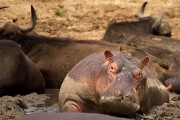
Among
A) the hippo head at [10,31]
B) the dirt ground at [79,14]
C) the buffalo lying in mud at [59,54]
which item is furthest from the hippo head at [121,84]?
the dirt ground at [79,14]

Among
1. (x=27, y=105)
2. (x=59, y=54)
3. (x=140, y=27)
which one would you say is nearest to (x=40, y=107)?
(x=27, y=105)

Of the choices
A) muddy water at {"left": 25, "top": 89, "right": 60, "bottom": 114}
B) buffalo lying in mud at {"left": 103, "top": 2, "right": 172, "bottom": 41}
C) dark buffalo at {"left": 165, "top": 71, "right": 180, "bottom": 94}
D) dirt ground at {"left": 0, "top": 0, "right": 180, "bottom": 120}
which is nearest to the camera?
muddy water at {"left": 25, "top": 89, "right": 60, "bottom": 114}

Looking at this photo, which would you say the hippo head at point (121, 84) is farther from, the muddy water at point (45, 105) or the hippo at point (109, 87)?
the muddy water at point (45, 105)

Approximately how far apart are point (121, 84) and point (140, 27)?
926 centimetres

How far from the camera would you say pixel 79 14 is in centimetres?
1830

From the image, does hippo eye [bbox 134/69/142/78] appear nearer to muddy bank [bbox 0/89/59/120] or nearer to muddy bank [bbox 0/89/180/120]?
muddy bank [bbox 0/89/180/120]

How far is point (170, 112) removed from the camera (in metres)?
8.09

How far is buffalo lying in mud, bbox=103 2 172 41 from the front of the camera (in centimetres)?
1515

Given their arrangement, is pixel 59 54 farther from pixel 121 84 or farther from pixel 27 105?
pixel 121 84

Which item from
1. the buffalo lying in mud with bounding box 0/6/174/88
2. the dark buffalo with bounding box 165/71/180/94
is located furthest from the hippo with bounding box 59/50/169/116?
the buffalo lying in mud with bounding box 0/6/174/88

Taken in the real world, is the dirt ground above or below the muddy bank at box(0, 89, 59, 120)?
below

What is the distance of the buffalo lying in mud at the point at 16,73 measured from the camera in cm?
1049

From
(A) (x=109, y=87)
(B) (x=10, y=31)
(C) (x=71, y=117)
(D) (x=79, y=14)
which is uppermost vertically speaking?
(C) (x=71, y=117)

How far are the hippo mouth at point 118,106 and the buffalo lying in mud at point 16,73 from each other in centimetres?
387
